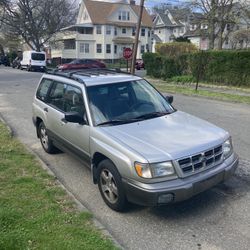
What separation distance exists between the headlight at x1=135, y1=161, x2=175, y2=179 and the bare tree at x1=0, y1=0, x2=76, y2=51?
169 ft

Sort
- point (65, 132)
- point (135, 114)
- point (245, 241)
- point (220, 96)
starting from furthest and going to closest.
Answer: point (220, 96) < point (65, 132) < point (135, 114) < point (245, 241)

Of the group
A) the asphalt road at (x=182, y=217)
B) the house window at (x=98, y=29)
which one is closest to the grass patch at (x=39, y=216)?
the asphalt road at (x=182, y=217)

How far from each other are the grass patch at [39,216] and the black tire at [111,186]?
0.41 metres

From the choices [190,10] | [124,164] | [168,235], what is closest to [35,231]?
[124,164]

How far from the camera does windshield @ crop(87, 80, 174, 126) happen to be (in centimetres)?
454

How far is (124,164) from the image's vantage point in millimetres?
3713

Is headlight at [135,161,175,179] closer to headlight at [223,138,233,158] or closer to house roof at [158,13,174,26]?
headlight at [223,138,233,158]

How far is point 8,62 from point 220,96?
162 ft

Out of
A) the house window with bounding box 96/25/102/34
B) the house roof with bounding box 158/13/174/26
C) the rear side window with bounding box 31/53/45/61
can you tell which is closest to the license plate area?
the rear side window with bounding box 31/53/45/61

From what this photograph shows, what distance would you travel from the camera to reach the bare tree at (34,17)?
1954 inches

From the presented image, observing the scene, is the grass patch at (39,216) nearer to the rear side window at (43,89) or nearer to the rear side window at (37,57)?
the rear side window at (43,89)

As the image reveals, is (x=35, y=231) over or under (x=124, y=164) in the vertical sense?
under

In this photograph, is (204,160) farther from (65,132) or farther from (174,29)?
(174,29)

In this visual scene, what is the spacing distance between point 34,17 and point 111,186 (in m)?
51.9
